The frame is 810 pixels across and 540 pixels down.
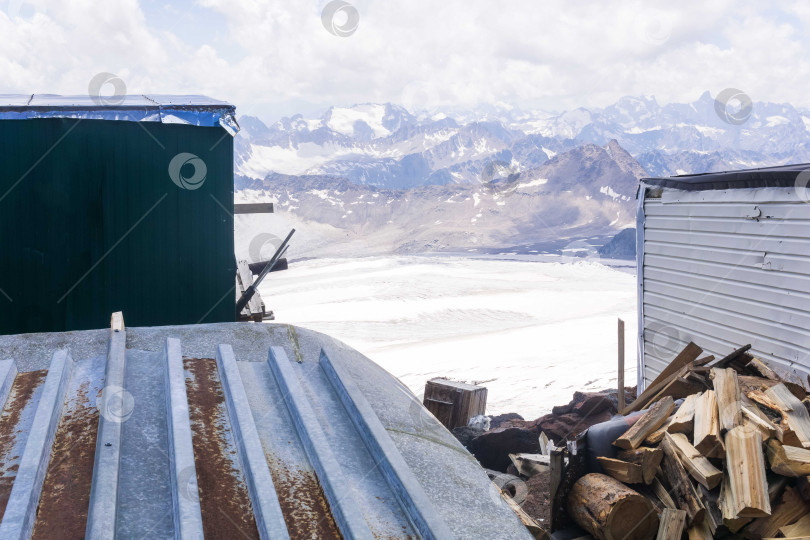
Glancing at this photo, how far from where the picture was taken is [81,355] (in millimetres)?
3744

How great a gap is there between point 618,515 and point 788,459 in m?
1.22

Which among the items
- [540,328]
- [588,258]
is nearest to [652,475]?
[540,328]

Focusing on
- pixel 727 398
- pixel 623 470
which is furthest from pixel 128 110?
pixel 727 398

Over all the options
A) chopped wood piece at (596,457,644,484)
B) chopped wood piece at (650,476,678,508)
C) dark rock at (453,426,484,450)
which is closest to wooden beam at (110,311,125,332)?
chopped wood piece at (596,457,644,484)

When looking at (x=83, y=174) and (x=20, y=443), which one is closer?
(x=20, y=443)

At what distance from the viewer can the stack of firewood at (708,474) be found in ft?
13.8

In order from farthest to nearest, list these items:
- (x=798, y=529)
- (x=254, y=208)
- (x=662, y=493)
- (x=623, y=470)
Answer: (x=254, y=208) < (x=623, y=470) < (x=662, y=493) < (x=798, y=529)

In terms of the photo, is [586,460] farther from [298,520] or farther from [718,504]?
[298,520]

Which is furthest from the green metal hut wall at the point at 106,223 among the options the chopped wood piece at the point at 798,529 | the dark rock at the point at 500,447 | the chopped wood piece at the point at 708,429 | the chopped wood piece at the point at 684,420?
the chopped wood piece at the point at 798,529

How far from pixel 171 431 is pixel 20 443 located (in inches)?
25.1

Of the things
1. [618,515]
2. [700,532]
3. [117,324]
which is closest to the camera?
[117,324]

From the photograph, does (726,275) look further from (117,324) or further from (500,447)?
(117,324)

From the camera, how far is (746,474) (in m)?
4.19

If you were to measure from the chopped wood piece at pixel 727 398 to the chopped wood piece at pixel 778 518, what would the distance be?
0.59m
